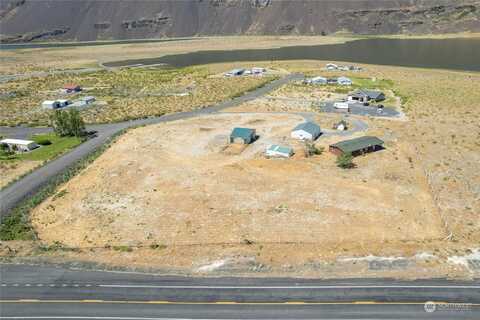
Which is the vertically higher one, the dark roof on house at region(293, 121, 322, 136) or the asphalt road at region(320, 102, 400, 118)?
the dark roof on house at region(293, 121, 322, 136)

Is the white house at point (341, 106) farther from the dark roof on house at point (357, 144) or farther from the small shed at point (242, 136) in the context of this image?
the small shed at point (242, 136)

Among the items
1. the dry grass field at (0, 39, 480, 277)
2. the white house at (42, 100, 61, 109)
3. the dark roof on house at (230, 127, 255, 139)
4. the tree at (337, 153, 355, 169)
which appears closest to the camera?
the dry grass field at (0, 39, 480, 277)

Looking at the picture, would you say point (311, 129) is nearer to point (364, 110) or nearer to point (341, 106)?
point (341, 106)

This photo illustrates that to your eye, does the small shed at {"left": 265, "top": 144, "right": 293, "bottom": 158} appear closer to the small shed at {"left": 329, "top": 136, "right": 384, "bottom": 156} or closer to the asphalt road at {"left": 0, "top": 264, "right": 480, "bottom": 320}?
the small shed at {"left": 329, "top": 136, "right": 384, "bottom": 156}

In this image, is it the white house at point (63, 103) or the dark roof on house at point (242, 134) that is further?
the white house at point (63, 103)

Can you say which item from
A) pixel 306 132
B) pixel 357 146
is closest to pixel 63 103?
pixel 306 132

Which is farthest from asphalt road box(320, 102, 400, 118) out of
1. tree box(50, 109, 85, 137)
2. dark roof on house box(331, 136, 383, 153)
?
tree box(50, 109, 85, 137)

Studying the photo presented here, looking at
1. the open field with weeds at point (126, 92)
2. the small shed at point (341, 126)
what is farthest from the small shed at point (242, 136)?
the open field with weeds at point (126, 92)
